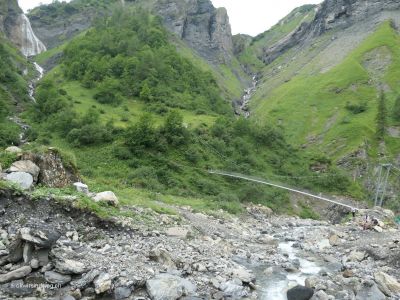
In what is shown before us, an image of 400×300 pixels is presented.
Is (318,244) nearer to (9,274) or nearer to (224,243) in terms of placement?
(224,243)

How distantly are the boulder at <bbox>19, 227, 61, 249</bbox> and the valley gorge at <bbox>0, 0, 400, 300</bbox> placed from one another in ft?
0.17

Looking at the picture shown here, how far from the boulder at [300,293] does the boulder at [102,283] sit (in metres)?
7.51

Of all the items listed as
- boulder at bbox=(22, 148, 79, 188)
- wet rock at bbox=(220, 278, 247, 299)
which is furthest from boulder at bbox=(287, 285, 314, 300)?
boulder at bbox=(22, 148, 79, 188)

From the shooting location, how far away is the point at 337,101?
419 feet

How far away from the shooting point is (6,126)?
6406cm

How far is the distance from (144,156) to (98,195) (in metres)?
33.2

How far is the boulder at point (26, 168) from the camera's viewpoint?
20375mm

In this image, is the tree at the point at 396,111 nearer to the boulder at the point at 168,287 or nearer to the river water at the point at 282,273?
the river water at the point at 282,273

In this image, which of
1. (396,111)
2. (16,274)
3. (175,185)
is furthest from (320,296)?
(396,111)

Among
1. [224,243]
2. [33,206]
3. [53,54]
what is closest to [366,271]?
[224,243]

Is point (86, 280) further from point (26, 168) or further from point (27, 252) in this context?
point (26, 168)

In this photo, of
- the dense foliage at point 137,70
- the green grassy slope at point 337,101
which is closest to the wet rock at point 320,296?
the dense foliage at point 137,70

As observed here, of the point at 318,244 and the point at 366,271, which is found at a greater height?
the point at 366,271

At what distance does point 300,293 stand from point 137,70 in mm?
90126
